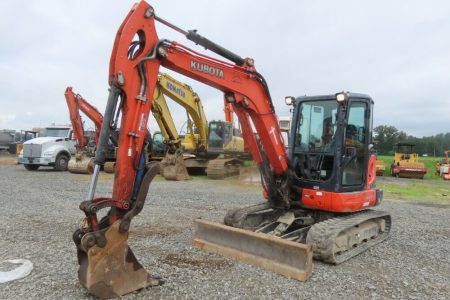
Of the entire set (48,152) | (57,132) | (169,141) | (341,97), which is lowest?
(48,152)

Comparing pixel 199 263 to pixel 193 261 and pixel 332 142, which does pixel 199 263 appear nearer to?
pixel 193 261

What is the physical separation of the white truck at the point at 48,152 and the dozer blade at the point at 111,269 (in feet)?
56.5

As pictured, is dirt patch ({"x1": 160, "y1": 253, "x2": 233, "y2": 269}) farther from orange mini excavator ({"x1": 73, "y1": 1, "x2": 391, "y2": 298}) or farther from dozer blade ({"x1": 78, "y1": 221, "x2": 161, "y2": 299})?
dozer blade ({"x1": 78, "y1": 221, "x2": 161, "y2": 299})

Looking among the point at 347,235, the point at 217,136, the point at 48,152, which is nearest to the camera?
the point at 347,235

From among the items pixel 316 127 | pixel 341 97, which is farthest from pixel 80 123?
pixel 341 97

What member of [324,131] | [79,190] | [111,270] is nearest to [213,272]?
[111,270]

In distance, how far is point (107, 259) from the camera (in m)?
3.96

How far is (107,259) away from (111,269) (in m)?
0.12

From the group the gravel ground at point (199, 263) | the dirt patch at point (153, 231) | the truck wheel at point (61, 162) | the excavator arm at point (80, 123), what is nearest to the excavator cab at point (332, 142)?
the gravel ground at point (199, 263)

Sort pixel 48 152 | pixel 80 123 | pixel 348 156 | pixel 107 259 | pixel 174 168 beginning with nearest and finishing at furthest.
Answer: pixel 107 259
pixel 348 156
pixel 174 168
pixel 80 123
pixel 48 152

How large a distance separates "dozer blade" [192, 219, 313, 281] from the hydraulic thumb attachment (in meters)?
1.54

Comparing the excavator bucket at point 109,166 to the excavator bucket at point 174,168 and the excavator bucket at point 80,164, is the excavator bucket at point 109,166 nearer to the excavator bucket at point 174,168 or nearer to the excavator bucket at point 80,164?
the excavator bucket at point 80,164

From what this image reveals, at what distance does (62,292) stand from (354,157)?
465 centimetres

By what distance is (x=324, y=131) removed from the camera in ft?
21.4
